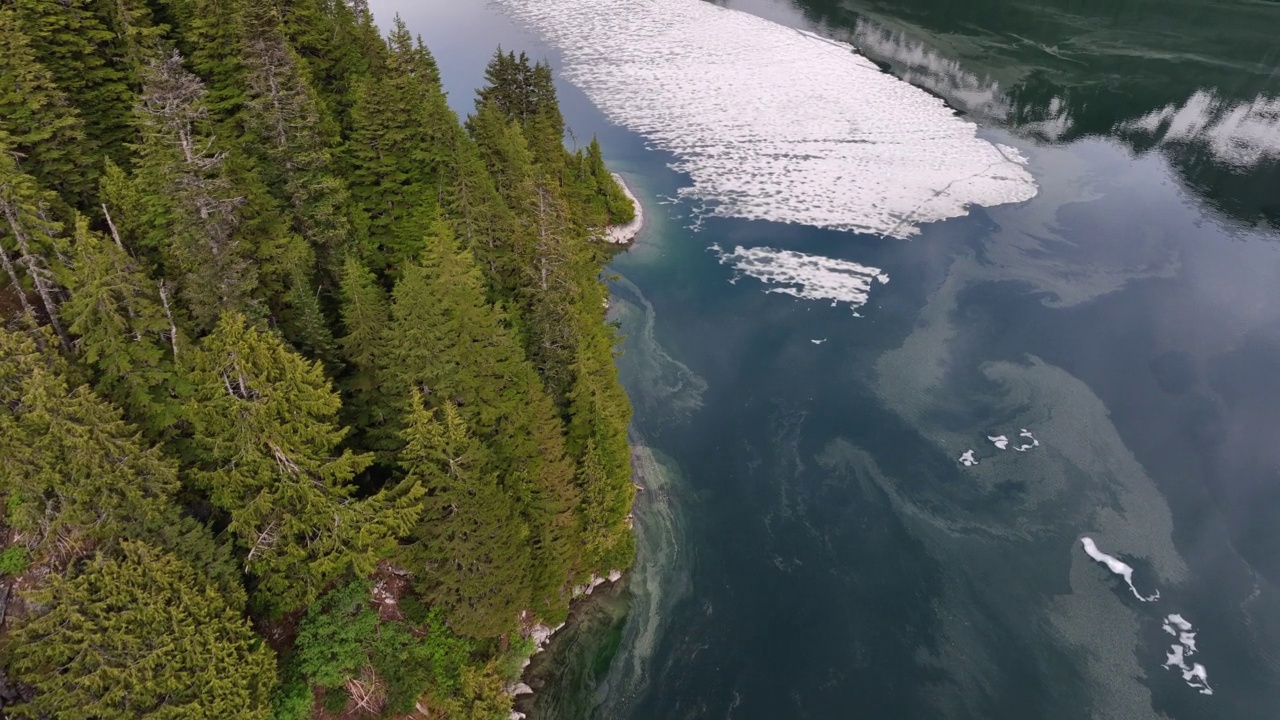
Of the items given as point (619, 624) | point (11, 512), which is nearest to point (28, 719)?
point (11, 512)

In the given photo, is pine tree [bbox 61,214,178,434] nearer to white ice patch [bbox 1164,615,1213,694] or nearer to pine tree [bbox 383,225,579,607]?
pine tree [bbox 383,225,579,607]

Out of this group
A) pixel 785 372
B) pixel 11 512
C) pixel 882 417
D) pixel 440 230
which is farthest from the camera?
pixel 785 372

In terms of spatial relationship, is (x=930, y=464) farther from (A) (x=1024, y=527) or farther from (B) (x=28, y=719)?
(B) (x=28, y=719)

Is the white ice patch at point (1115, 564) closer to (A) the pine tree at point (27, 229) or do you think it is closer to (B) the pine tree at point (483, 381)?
(B) the pine tree at point (483, 381)

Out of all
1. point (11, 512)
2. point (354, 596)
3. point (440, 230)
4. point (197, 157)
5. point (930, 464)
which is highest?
point (197, 157)

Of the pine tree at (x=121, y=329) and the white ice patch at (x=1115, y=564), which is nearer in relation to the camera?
the pine tree at (x=121, y=329)

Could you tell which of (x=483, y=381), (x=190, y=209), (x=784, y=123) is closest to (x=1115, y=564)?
(x=483, y=381)

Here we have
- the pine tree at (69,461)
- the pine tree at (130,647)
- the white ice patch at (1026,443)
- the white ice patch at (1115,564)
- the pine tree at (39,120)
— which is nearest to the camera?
the pine tree at (130,647)

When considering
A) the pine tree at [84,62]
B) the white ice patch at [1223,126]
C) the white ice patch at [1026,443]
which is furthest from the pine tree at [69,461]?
the white ice patch at [1223,126]
